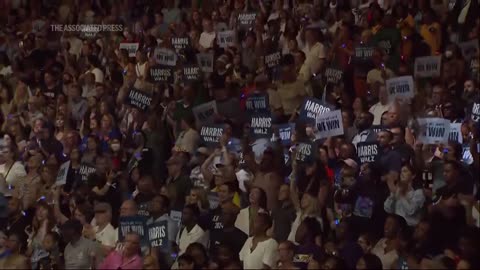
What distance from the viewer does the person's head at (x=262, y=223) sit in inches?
499

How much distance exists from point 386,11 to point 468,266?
6.01 meters

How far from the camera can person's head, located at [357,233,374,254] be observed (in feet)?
39.9

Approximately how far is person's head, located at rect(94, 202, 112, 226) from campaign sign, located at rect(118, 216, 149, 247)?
438 millimetres

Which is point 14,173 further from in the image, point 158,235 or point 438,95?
point 438,95

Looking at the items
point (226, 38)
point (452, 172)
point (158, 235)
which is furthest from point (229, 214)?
point (226, 38)

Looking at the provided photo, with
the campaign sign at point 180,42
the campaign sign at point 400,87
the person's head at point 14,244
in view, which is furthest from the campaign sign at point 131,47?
the person's head at point 14,244

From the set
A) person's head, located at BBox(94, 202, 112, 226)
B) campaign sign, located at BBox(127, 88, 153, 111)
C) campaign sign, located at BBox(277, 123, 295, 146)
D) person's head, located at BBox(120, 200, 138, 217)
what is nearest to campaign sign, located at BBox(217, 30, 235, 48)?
campaign sign, located at BBox(127, 88, 153, 111)

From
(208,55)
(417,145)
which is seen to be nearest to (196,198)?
(417,145)

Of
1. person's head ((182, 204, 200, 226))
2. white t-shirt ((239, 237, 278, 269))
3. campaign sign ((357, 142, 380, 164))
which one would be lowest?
white t-shirt ((239, 237, 278, 269))

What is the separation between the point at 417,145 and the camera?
43.8 feet

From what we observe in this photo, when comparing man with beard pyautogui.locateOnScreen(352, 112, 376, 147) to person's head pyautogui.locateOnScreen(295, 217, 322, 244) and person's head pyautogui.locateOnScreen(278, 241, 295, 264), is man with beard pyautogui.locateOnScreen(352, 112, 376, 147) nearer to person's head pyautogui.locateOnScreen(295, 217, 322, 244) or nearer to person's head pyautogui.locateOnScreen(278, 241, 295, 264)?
person's head pyautogui.locateOnScreen(295, 217, 322, 244)

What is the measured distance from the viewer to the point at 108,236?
1380 centimetres

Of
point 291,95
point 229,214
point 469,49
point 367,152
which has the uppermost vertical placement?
point 469,49

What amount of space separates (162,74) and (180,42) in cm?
100
